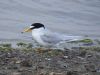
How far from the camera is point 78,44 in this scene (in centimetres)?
1371

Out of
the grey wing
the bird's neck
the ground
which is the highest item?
the bird's neck

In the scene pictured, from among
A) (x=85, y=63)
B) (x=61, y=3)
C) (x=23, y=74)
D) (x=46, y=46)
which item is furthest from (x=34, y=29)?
(x=61, y=3)

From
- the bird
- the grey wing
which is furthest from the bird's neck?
the grey wing

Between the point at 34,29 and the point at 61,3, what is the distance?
7367mm

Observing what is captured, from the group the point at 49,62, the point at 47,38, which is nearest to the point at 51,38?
the point at 47,38

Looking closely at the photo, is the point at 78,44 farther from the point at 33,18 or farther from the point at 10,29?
the point at 33,18

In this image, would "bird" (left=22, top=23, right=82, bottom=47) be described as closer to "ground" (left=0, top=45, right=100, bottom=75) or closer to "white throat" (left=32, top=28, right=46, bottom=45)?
"white throat" (left=32, top=28, right=46, bottom=45)

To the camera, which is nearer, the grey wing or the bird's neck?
the grey wing

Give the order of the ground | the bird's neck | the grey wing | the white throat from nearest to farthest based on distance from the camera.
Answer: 1. the ground
2. the grey wing
3. the white throat
4. the bird's neck

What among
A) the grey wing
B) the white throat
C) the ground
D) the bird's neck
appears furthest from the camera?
the bird's neck

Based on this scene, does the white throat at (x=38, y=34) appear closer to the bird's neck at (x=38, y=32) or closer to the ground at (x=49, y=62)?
the bird's neck at (x=38, y=32)

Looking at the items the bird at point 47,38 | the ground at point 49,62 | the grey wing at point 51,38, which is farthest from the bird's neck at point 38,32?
the ground at point 49,62

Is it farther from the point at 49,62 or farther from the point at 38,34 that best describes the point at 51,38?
the point at 49,62

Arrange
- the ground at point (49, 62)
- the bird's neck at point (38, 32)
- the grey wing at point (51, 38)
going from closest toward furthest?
the ground at point (49, 62), the grey wing at point (51, 38), the bird's neck at point (38, 32)
